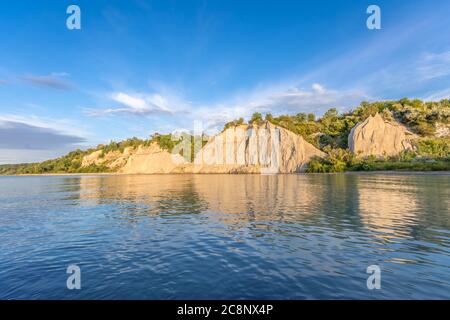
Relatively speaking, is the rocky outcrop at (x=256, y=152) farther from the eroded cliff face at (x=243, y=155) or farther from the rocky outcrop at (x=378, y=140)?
the rocky outcrop at (x=378, y=140)

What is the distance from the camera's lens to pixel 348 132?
109 m

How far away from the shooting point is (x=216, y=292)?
766 centimetres

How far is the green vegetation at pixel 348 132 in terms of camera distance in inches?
3088

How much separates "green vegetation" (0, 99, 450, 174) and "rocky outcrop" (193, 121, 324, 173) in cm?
605

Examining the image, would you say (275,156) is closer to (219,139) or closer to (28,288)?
(219,139)

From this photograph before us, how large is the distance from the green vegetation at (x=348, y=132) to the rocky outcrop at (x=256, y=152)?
605cm

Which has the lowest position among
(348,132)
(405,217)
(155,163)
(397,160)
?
(405,217)

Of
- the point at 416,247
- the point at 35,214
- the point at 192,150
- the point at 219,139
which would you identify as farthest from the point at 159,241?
the point at 192,150

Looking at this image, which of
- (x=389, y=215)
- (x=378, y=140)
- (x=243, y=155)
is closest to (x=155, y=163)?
(x=243, y=155)

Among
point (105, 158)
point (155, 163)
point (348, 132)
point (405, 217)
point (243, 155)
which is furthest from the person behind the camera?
point (105, 158)

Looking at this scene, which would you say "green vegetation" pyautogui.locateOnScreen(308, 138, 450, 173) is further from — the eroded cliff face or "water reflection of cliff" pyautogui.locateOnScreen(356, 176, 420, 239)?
"water reflection of cliff" pyautogui.locateOnScreen(356, 176, 420, 239)

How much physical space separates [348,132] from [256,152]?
38.3 m

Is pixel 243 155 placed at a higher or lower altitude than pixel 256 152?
lower

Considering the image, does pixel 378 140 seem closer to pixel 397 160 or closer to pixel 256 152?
pixel 397 160
